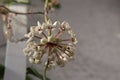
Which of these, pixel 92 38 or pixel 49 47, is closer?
pixel 49 47

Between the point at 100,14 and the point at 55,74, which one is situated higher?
the point at 100,14

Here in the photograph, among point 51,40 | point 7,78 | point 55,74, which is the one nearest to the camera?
point 51,40

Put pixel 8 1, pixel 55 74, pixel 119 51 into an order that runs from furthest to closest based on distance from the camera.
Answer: pixel 119 51
pixel 55 74
pixel 8 1

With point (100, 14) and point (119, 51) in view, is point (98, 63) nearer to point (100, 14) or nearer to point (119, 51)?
point (119, 51)

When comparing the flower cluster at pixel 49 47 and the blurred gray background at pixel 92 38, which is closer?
the flower cluster at pixel 49 47

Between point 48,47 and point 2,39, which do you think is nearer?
point 48,47

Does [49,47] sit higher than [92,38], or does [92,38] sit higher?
[92,38]

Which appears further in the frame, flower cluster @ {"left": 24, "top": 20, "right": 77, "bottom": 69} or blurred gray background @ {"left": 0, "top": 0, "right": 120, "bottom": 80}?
blurred gray background @ {"left": 0, "top": 0, "right": 120, "bottom": 80}

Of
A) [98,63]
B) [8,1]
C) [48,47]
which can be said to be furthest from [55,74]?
[48,47]
